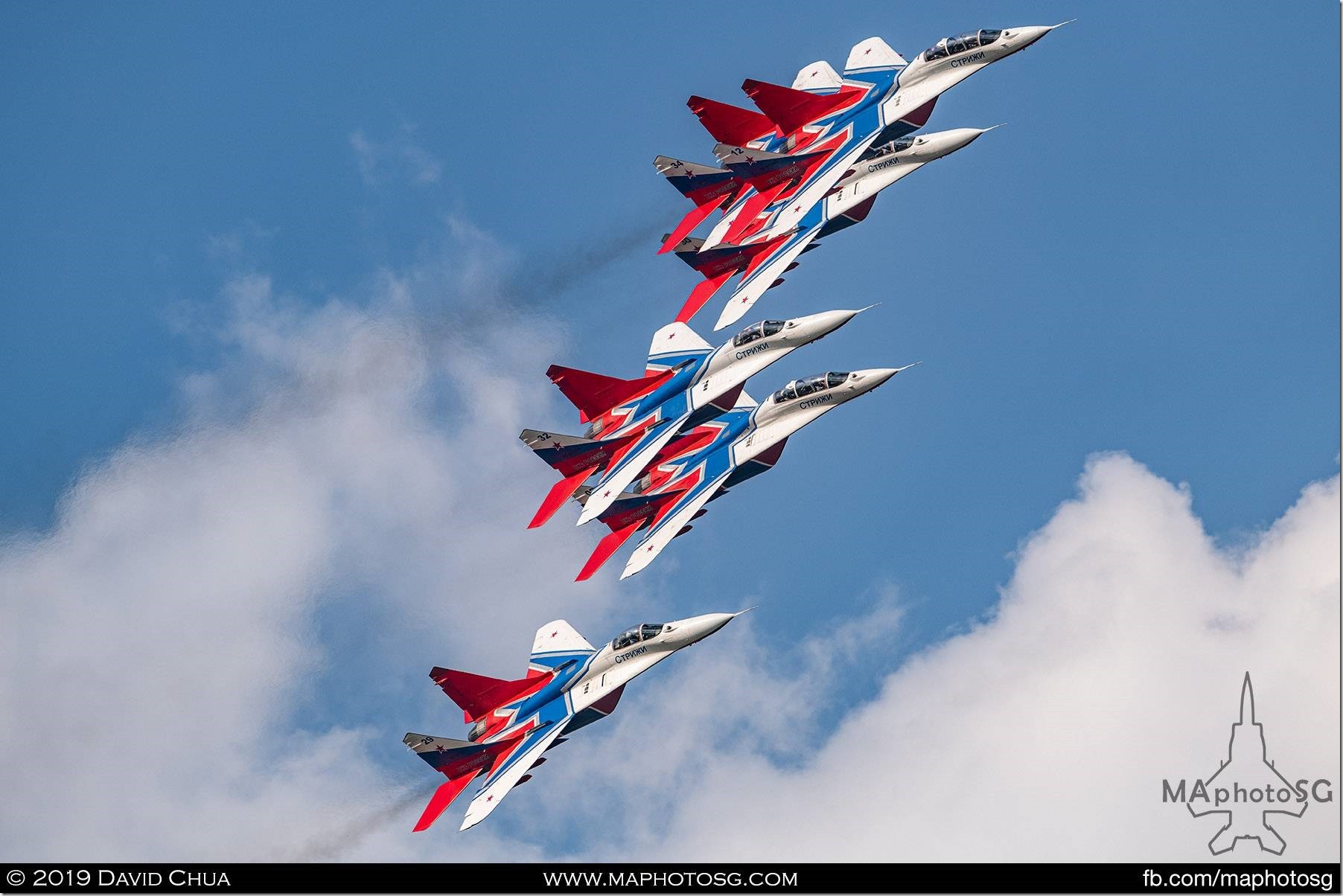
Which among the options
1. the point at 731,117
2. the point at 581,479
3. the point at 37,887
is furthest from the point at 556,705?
the point at 731,117

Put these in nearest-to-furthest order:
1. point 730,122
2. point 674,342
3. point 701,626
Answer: point 701,626 < point 674,342 < point 730,122

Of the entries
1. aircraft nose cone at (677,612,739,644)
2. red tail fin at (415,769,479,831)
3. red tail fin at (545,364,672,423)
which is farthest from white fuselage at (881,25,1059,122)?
red tail fin at (415,769,479,831)

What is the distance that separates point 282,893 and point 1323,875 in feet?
118

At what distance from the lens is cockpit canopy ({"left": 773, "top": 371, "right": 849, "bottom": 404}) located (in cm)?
8944

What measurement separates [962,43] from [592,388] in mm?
22119

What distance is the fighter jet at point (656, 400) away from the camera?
294ft

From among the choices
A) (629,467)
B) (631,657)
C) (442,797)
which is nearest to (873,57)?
(629,467)

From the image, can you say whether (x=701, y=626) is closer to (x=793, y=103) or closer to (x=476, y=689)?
(x=476, y=689)

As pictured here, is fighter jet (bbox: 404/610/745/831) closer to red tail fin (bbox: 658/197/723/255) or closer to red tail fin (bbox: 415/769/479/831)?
red tail fin (bbox: 415/769/479/831)

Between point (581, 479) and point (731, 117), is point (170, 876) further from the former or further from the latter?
point (731, 117)

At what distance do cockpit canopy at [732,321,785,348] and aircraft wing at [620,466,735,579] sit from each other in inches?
220

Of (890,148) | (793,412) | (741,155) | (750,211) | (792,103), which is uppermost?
(792,103)

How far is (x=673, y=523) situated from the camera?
88.8m

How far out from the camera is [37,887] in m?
73.5
